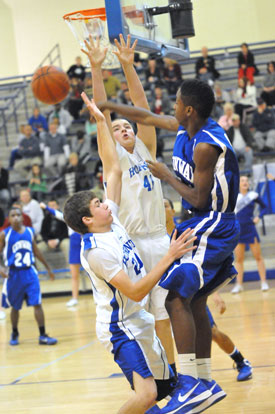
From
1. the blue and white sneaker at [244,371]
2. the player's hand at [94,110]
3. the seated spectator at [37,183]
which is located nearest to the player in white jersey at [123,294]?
the player's hand at [94,110]

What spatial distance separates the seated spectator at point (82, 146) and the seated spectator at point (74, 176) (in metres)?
0.37

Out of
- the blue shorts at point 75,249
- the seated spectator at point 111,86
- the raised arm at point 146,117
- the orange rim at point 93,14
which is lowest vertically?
the blue shorts at point 75,249

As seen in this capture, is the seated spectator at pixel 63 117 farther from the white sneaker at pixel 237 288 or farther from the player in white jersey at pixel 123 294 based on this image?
the player in white jersey at pixel 123 294

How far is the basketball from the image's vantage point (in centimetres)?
858

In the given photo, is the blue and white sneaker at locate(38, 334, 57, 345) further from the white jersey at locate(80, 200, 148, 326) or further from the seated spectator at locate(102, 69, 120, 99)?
the seated spectator at locate(102, 69, 120, 99)

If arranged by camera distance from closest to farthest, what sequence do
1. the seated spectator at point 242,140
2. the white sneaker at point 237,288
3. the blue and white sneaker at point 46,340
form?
the blue and white sneaker at point 46,340 < the white sneaker at point 237,288 < the seated spectator at point 242,140

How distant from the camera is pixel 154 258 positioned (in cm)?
446

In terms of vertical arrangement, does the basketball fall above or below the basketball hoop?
below

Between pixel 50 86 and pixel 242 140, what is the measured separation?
16.8 ft

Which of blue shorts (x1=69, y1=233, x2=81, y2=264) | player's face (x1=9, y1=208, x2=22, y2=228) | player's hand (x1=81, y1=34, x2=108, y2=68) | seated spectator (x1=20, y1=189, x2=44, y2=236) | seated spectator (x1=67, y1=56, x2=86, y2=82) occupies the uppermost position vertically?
seated spectator (x1=67, y1=56, x2=86, y2=82)

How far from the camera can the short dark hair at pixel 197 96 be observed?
3.73 meters

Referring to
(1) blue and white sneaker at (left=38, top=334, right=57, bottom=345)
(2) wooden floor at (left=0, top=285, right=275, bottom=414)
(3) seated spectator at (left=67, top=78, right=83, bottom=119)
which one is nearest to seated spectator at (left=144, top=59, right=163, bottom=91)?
(3) seated spectator at (left=67, top=78, right=83, bottom=119)

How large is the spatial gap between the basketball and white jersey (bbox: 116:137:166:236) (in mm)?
4179

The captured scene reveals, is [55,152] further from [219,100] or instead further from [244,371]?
[244,371]
